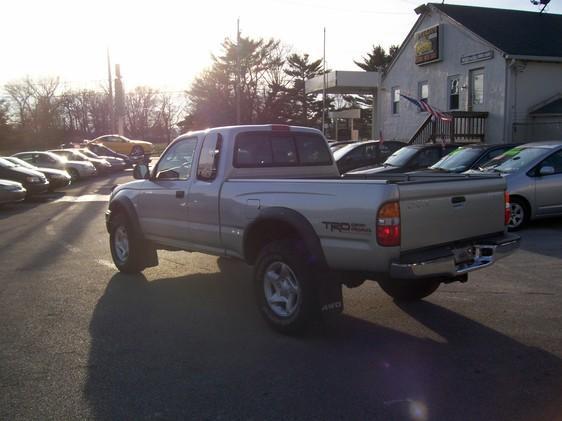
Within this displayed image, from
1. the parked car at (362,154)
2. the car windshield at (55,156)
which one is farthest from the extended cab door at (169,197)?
the car windshield at (55,156)

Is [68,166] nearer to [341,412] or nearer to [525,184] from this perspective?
[525,184]

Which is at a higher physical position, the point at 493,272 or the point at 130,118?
the point at 130,118

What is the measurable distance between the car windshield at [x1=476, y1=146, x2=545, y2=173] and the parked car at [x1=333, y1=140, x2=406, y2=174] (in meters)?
6.16

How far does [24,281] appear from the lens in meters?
7.36

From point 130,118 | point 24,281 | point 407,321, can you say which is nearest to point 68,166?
point 24,281

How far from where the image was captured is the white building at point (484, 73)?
20.4 meters

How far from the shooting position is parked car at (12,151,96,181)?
73.5ft

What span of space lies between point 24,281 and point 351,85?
25513 mm

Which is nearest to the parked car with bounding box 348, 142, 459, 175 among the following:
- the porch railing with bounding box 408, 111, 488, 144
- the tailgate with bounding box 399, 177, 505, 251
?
the porch railing with bounding box 408, 111, 488, 144

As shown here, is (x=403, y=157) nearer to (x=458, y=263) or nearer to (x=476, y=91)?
(x=476, y=91)

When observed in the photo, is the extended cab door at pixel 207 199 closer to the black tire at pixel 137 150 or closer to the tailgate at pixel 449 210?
the tailgate at pixel 449 210

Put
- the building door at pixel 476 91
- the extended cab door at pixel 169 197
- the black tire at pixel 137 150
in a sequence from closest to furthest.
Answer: the extended cab door at pixel 169 197 < the building door at pixel 476 91 < the black tire at pixel 137 150

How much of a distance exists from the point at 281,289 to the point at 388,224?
52.4 inches

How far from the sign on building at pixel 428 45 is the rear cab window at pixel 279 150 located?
19.1m
